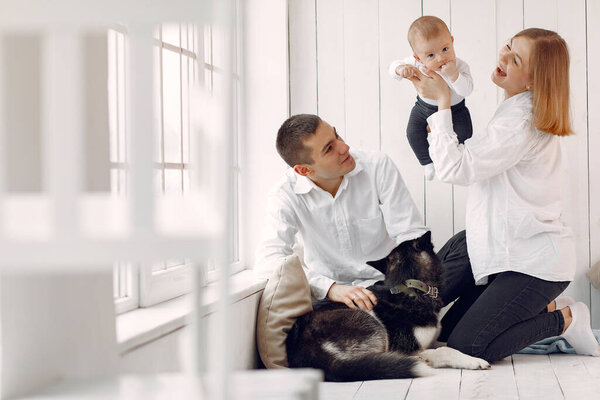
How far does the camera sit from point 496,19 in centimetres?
315

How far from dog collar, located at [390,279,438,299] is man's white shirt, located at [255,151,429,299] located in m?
0.19

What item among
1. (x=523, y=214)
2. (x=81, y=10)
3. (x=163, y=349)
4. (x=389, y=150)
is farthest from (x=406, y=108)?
(x=81, y=10)

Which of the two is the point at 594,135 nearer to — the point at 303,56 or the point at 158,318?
the point at 303,56

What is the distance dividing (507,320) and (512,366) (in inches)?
6.6

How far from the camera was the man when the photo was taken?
100 inches

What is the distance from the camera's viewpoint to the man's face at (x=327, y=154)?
251 centimetres

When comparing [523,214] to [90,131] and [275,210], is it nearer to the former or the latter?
[275,210]

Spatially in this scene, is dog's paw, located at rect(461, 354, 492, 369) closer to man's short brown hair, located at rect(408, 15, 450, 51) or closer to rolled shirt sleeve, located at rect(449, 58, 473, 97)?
rolled shirt sleeve, located at rect(449, 58, 473, 97)

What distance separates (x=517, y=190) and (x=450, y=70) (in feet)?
1.65

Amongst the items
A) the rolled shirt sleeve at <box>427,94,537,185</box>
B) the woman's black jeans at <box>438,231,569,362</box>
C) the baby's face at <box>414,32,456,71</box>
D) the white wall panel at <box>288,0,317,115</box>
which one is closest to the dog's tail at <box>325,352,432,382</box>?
the woman's black jeans at <box>438,231,569,362</box>

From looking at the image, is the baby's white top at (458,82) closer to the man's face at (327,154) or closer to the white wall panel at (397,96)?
the man's face at (327,154)

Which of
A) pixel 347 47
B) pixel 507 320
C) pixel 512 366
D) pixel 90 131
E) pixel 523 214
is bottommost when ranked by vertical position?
pixel 512 366

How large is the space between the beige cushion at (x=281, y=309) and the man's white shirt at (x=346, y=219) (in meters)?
0.14

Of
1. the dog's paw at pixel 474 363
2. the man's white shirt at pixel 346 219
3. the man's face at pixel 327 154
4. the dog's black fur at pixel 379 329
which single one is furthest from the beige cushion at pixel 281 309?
the dog's paw at pixel 474 363
